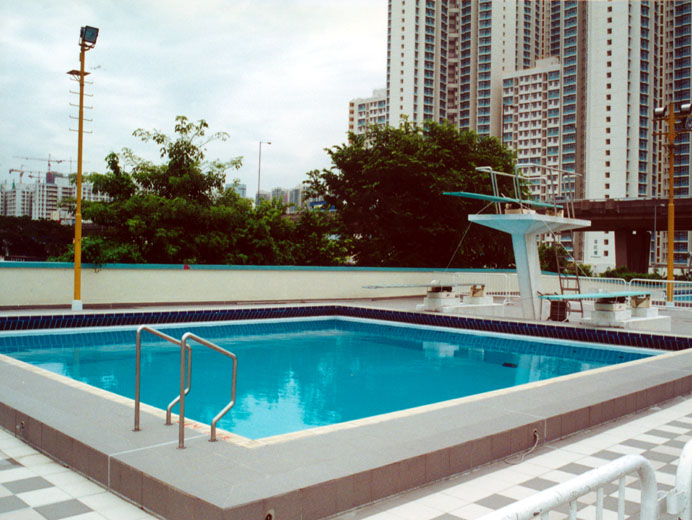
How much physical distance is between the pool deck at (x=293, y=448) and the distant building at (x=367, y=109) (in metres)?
112

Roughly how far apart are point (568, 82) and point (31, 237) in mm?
83224

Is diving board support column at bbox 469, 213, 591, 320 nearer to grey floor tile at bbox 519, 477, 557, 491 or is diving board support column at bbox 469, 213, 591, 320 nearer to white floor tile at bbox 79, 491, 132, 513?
grey floor tile at bbox 519, 477, 557, 491

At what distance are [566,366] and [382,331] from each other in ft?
16.2

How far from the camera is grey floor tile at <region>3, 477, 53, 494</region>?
3422 millimetres

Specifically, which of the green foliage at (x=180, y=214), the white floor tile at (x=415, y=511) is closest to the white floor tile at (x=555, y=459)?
the white floor tile at (x=415, y=511)

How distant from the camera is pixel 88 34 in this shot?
1242 centimetres

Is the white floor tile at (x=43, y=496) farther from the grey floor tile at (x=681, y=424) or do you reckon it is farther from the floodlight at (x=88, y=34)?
the floodlight at (x=88, y=34)

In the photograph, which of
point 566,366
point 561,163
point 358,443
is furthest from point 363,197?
point 561,163

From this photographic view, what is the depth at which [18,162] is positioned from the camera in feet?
265

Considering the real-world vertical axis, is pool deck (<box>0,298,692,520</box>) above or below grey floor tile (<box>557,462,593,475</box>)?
above

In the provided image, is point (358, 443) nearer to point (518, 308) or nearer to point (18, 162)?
point (518, 308)

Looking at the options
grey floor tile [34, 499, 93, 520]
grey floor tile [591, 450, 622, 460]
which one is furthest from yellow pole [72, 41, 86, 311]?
grey floor tile [591, 450, 622, 460]

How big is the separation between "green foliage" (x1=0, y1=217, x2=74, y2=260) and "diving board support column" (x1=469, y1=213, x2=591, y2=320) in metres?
39.4

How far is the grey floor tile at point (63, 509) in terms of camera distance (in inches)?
121
